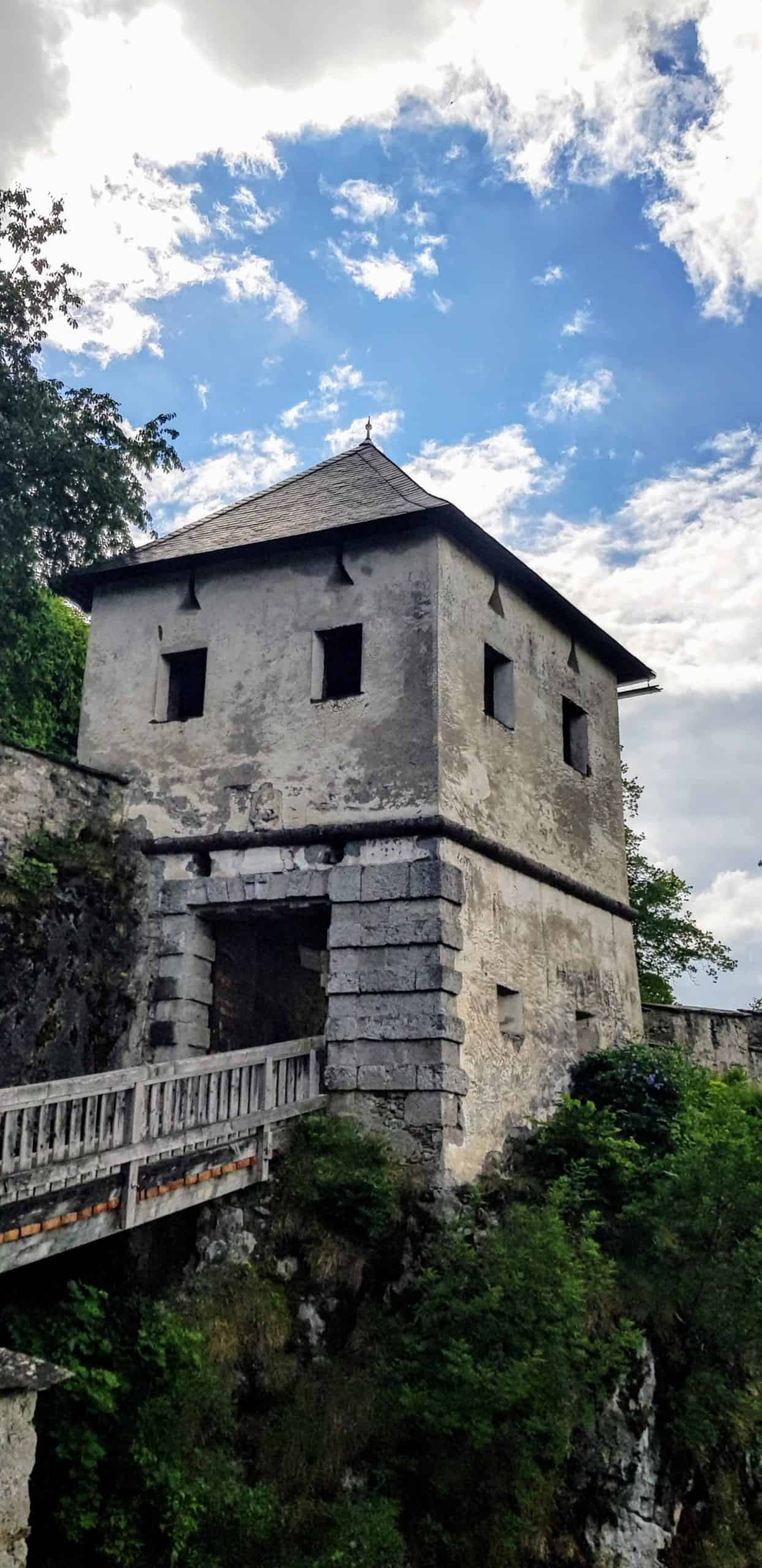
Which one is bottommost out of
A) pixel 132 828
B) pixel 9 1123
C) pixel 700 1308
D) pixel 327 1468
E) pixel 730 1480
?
pixel 730 1480

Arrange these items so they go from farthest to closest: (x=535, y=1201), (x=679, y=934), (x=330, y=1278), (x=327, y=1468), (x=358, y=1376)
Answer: (x=679, y=934), (x=535, y=1201), (x=330, y=1278), (x=358, y=1376), (x=327, y=1468)

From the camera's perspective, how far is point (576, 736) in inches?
597

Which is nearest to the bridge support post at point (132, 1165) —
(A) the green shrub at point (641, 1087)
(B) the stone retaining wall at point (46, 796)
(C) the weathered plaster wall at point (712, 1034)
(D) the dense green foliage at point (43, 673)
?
(B) the stone retaining wall at point (46, 796)

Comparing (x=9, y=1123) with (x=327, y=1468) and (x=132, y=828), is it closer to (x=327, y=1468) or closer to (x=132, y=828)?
(x=327, y=1468)

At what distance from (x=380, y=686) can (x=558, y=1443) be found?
6.79 metres

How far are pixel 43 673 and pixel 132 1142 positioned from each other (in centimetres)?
1156

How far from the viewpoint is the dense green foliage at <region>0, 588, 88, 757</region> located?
13.9 metres

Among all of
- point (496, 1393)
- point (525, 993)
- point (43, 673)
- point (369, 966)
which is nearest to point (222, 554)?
point (369, 966)

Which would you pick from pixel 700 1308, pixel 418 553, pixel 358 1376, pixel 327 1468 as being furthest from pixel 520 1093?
pixel 418 553

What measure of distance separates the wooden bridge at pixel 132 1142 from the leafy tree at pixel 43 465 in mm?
6477

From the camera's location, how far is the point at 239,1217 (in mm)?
9906

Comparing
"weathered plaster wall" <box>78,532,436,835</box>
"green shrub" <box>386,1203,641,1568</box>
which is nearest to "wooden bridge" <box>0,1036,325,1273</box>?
"green shrub" <box>386,1203,641,1568</box>

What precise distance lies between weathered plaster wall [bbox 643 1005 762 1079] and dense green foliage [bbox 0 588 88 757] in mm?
9162

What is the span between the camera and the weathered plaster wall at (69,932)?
10617 millimetres
